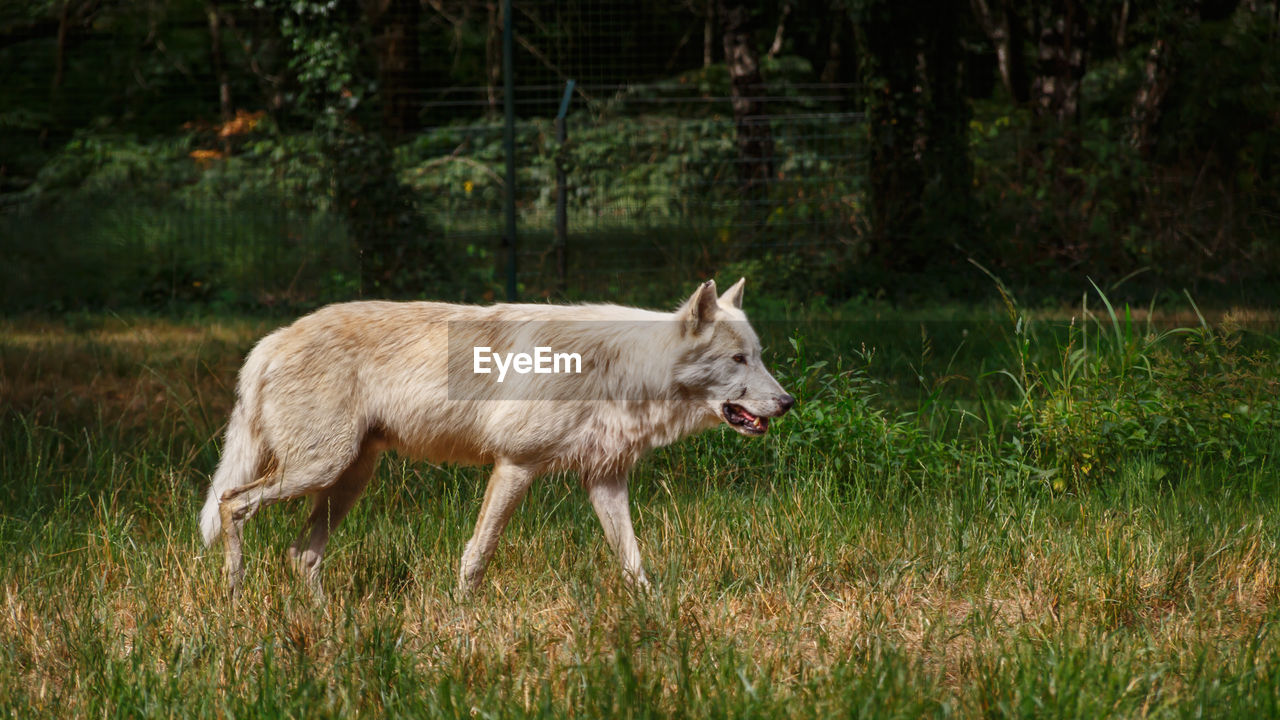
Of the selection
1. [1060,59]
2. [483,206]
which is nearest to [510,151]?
[483,206]

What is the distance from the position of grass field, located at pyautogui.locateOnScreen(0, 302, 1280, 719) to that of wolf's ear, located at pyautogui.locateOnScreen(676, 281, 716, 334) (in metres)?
0.93

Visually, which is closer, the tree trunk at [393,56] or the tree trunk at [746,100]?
the tree trunk at [393,56]

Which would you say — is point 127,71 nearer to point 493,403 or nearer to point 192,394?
point 192,394

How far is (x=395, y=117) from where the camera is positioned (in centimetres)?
1133

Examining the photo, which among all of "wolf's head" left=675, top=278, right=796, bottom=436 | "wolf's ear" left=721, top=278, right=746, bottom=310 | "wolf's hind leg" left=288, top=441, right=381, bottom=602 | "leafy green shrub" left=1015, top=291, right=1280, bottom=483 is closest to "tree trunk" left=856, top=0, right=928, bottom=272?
"leafy green shrub" left=1015, top=291, right=1280, bottom=483

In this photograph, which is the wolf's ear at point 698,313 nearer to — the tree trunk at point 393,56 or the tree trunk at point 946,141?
the tree trunk at point 393,56

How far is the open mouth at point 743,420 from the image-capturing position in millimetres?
4426

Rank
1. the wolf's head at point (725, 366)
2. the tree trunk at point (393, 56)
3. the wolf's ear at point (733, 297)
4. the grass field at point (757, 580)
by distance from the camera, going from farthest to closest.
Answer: the tree trunk at point (393, 56), the wolf's ear at point (733, 297), the wolf's head at point (725, 366), the grass field at point (757, 580)

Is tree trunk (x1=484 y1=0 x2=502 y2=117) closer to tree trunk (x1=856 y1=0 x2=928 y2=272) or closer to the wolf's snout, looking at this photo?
tree trunk (x1=856 y1=0 x2=928 y2=272)

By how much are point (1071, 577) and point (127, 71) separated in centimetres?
1347

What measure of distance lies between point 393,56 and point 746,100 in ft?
13.7

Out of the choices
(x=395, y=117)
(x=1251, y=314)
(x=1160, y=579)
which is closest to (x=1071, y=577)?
(x=1160, y=579)

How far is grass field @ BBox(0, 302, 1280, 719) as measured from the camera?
3.33 m

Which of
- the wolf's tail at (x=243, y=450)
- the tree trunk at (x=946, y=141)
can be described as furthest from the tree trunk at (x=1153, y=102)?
the wolf's tail at (x=243, y=450)
